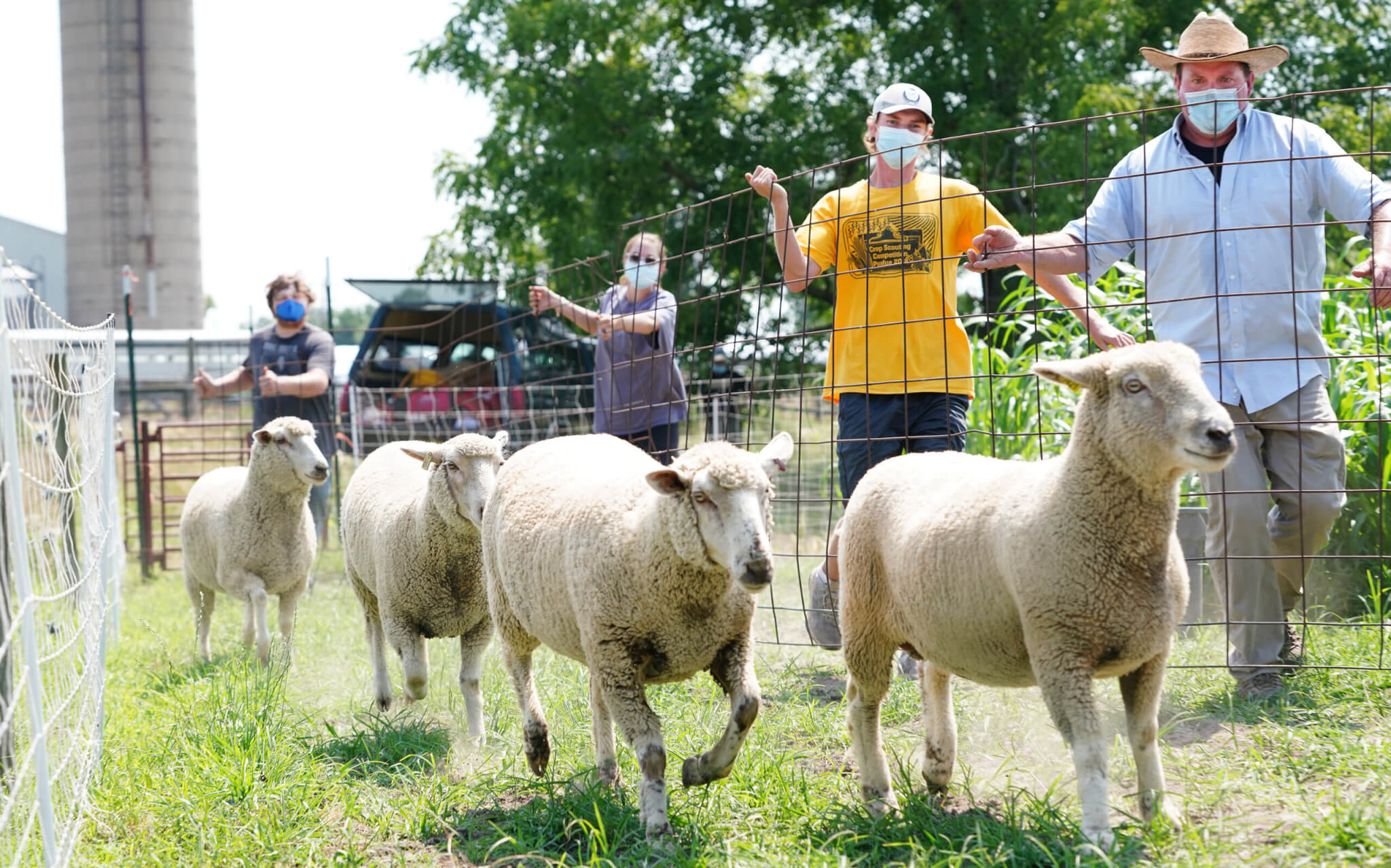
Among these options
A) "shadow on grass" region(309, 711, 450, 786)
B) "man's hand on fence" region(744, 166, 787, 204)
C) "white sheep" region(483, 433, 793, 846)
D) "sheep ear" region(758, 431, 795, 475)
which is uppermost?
"man's hand on fence" region(744, 166, 787, 204)

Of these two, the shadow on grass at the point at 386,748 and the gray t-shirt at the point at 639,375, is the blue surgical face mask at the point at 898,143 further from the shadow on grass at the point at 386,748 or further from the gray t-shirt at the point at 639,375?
the shadow on grass at the point at 386,748

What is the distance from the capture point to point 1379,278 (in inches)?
139

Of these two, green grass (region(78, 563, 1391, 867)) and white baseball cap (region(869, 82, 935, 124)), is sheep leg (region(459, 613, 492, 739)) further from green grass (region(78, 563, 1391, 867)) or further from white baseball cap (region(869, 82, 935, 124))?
white baseball cap (region(869, 82, 935, 124))

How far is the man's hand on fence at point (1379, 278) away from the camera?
11.6 feet

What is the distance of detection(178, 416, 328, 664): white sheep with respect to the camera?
586 centimetres

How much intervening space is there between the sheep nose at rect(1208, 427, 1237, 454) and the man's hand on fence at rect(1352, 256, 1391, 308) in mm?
1320

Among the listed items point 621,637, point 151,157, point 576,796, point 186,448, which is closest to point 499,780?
point 576,796

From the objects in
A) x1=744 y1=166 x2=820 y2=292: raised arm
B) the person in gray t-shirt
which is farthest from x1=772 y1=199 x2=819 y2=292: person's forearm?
the person in gray t-shirt

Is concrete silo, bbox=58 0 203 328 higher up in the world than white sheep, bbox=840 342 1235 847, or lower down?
higher up

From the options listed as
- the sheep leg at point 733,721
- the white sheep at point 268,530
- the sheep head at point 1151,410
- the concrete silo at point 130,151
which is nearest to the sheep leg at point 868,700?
the sheep leg at point 733,721

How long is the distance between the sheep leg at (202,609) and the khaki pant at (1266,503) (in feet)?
16.4

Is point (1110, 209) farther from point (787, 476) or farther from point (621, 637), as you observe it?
point (787, 476)

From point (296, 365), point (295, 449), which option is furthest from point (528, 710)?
point (296, 365)

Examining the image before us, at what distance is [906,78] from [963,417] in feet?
38.8
